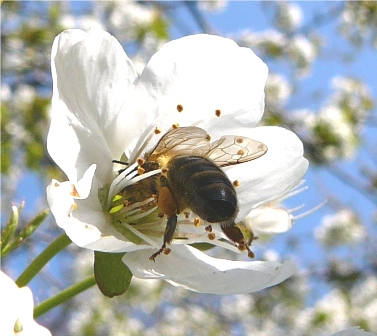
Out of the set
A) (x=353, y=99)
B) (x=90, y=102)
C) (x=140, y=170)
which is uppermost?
(x=90, y=102)

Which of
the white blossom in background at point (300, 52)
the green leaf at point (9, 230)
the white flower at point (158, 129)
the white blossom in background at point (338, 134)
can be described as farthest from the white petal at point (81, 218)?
the white blossom in background at point (300, 52)

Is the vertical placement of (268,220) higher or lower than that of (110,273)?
lower

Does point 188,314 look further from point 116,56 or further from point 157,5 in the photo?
point 116,56

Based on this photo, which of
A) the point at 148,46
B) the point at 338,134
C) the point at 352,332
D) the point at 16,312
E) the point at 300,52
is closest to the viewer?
the point at 16,312

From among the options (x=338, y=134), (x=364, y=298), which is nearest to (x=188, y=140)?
(x=338, y=134)

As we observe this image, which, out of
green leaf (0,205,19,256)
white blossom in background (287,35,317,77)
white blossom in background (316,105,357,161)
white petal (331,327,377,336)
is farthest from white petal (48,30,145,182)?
white blossom in background (287,35,317,77)

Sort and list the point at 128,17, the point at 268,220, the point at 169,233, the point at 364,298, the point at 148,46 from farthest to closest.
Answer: the point at 364,298
the point at 128,17
the point at 148,46
the point at 268,220
the point at 169,233

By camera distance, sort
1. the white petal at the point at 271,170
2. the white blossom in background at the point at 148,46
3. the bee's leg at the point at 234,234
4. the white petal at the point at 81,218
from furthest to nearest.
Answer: the white blossom in background at the point at 148,46 → the white petal at the point at 271,170 → the bee's leg at the point at 234,234 → the white petal at the point at 81,218

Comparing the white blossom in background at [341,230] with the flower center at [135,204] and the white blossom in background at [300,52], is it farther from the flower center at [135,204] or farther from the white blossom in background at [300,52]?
the flower center at [135,204]

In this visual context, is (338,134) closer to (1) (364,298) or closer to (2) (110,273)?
(1) (364,298)
